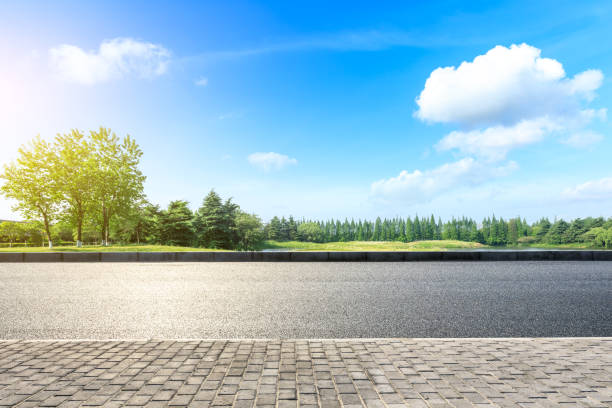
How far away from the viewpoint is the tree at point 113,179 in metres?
32.5

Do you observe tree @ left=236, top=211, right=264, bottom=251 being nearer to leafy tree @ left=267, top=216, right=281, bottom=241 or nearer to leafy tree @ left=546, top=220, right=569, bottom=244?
leafy tree @ left=267, top=216, right=281, bottom=241

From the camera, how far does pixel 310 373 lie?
11.0 ft

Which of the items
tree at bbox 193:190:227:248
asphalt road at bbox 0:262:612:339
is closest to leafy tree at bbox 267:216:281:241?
tree at bbox 193:190:227:248

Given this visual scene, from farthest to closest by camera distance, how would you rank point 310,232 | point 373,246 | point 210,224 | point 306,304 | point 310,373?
point 310,232 → point 210,224 → point 373,246 → point 306,304 → point 310,373

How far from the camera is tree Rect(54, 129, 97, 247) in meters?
31.2

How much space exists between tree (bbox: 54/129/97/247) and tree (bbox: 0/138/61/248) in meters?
Answer: 0.70

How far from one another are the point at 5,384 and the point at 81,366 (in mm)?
599

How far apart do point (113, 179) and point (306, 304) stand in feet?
107

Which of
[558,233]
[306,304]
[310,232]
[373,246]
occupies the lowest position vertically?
[373,246]

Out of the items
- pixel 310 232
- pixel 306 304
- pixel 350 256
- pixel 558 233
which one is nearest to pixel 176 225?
pixel 350 256

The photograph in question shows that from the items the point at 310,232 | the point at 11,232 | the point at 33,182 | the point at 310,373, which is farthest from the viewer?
the point at 310,232

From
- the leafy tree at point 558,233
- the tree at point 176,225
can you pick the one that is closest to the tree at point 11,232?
the tree at point 176,225

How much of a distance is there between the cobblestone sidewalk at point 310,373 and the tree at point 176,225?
4924 centimetres

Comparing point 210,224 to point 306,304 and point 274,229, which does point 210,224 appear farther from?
point 306,304
